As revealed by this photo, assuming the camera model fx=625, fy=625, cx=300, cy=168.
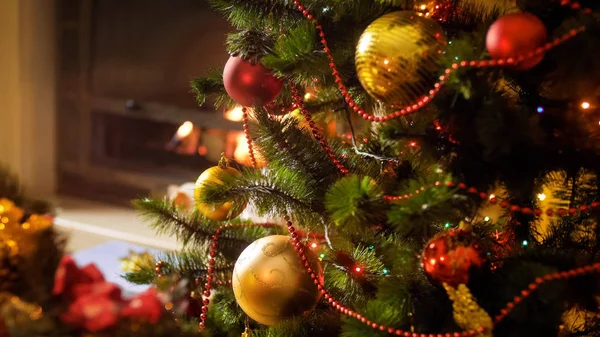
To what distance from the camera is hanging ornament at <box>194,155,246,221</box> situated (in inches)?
30.5

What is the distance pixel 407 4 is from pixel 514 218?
29cm

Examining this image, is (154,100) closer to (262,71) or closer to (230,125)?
(230,125)

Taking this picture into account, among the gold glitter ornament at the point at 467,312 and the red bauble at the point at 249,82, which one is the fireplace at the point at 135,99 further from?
the gold glitter ornament at the point at 467,312

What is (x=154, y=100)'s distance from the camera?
1.94 m

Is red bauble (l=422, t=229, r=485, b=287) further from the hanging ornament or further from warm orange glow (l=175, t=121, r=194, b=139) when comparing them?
warm orange glow (l=175, t=121, r=194, b=139)

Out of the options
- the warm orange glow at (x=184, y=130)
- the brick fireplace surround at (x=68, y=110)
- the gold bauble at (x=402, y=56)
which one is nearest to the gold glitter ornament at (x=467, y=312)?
the gold bauble at (x=402, y=56)

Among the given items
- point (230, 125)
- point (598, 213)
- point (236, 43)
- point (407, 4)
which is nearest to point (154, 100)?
point (230, 125)

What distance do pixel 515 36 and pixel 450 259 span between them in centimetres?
22

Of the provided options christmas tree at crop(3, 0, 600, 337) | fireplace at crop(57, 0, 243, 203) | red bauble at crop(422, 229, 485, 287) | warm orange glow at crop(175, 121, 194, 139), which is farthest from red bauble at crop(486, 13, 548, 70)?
warm orange glow at crop(175, 121, 194, 139)

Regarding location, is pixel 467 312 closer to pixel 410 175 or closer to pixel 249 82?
pixel 410 175

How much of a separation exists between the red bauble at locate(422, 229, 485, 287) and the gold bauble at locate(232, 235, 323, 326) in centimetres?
18

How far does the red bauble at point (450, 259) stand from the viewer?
0.60 m

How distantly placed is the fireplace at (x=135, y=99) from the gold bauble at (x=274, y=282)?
3.30 ft

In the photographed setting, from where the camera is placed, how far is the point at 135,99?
6.46ft
